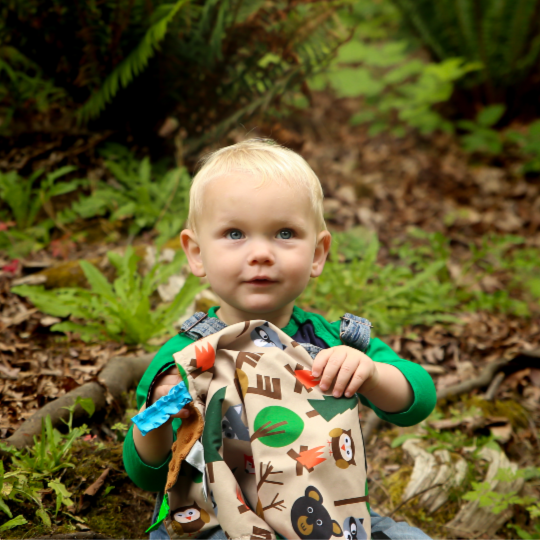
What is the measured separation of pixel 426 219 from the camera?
16.3 ft

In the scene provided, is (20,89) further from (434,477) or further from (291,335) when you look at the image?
(434,477)

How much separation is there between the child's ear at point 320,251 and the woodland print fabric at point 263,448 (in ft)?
1.15

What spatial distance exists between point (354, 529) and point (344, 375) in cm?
42


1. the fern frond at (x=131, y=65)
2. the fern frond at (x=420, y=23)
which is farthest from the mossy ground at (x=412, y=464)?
the fern frond at (x=420, y=23)

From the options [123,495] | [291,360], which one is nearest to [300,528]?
[291,360]

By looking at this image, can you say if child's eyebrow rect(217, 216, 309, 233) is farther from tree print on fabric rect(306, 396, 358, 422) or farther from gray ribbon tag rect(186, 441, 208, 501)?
gray ribbon tag rect(186, 441, 208, 501)

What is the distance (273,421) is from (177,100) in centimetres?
336

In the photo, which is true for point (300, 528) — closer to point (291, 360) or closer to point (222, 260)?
point (291, 360)

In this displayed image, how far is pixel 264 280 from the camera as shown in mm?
1532

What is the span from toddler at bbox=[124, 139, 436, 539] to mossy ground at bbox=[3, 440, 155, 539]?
0.29m

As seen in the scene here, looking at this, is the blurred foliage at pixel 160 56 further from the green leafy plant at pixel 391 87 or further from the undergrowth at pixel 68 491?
the undergrowth at pixel 68 491

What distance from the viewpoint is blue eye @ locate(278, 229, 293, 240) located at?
1.56 metres

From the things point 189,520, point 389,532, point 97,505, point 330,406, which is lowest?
point 97,505

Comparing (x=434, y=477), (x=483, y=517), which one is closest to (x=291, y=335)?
(x=434, y=477)
